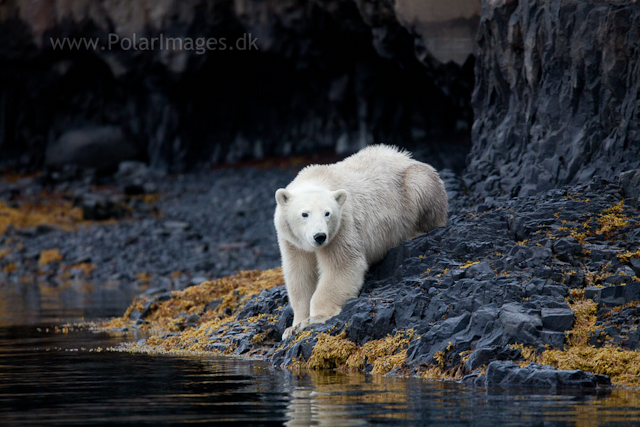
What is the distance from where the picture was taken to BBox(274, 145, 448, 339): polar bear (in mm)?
9273

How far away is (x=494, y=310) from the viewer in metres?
7.91

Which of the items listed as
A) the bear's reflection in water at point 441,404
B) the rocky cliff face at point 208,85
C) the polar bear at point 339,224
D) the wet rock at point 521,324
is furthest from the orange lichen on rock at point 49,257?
the wet rock at point 521,324

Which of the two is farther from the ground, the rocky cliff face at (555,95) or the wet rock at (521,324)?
the rocky cliff face at (555,95)

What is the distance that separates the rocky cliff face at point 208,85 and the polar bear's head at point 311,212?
17.6 metres

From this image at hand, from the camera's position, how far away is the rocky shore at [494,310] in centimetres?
745

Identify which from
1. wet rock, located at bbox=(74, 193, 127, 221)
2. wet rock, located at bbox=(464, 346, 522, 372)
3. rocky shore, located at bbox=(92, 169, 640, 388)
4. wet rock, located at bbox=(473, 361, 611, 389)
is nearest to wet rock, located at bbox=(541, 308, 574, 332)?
rocky shore, located at bbox=(92, 169, 640, 388)

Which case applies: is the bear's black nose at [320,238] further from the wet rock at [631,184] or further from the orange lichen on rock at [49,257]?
the orange lichen on rock at [49,257]

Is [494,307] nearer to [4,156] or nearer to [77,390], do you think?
[77,390]

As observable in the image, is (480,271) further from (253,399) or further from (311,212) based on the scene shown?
(253,399)

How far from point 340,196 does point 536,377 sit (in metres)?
3.35

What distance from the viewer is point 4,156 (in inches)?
1454

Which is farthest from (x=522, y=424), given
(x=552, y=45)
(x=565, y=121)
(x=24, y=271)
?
(x=24, y=271)

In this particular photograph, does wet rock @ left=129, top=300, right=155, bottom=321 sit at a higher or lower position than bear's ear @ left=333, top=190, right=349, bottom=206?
lower

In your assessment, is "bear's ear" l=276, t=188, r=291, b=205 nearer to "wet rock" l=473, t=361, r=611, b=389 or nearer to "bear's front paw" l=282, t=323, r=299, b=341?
"bear's front paw" l=282, t=323, r=299, b=341
